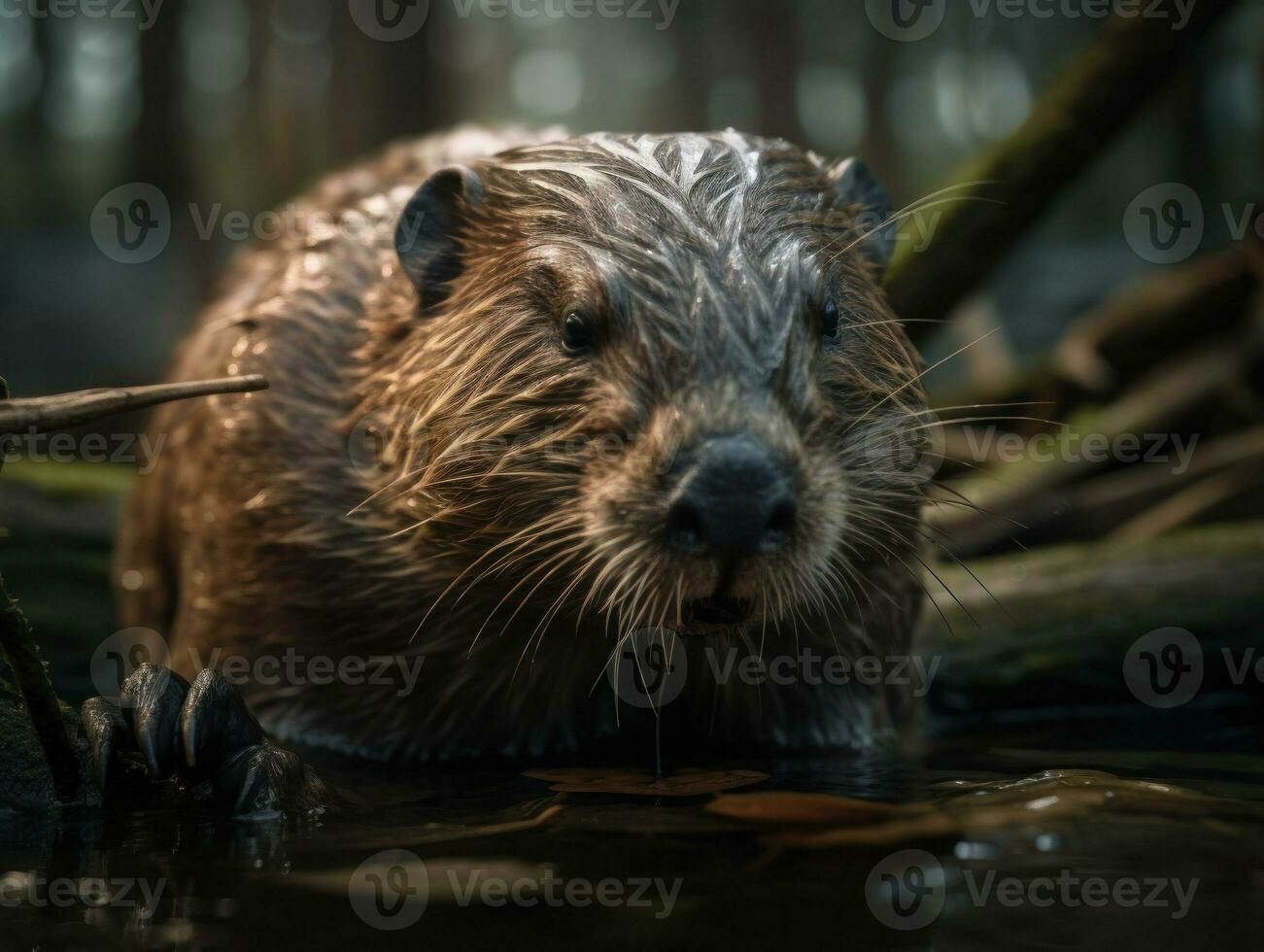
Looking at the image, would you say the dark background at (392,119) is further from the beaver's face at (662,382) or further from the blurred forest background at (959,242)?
the beaver's face at (662,382)

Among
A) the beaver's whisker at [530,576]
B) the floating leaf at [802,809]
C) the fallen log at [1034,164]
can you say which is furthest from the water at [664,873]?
the fallen log at [1034,164]

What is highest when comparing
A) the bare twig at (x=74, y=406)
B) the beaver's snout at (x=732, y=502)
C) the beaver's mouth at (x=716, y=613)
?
the bare twig at (x=74, y=406)

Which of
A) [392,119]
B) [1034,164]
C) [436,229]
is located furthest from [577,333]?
[392,119]

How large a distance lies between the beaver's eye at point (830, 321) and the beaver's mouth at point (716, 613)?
2.75 ft

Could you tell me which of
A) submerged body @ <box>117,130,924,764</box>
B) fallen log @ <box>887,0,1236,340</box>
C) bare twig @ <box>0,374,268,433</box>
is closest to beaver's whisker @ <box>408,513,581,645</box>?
submerged body @ <box>117,130,924,764</box>

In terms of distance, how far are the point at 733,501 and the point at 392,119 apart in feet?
24.7

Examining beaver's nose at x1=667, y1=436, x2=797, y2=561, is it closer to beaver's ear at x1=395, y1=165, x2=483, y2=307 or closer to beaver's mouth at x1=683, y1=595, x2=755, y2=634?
beaver's mouth at x1=683, y1=595, x2=755, y2=634

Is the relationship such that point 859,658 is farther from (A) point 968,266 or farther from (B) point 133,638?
(B) point 133,638

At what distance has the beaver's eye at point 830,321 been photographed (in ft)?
11.6

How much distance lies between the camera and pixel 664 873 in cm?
248

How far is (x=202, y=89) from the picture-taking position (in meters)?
27.4

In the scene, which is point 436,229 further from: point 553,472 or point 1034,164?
point 1034,164

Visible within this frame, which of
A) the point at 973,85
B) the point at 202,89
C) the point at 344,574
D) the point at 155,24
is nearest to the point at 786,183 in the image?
the point at 344,574

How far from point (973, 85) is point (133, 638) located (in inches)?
828
